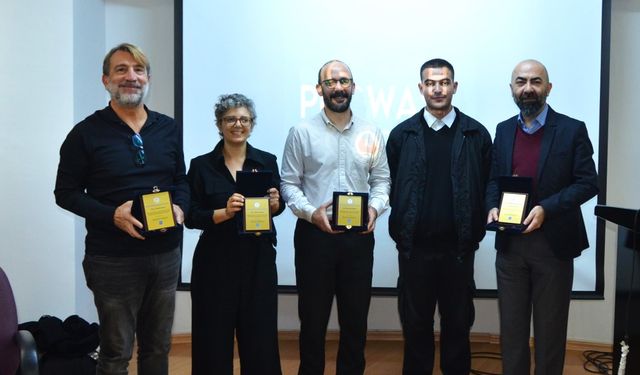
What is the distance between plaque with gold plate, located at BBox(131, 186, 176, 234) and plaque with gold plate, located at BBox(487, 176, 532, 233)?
154 cm

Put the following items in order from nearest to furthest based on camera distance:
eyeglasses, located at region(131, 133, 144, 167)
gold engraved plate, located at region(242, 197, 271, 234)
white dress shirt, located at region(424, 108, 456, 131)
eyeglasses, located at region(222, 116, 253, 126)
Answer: eyeglasses, located at region(131, 133, 144, 167)
gold engraved plate, located at region(242, 197, 271, 234)
eyeglasses, located at region(222, 116, 253, 126)
white dress shirt, located at region(424, 108, 456, 131)

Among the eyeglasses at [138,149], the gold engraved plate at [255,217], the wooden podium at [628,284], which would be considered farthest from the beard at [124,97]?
the wooden podium at [628,284]

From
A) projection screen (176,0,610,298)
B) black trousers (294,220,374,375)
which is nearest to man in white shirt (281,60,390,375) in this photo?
black trousers (294,220,374,375)

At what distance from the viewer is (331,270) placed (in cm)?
305

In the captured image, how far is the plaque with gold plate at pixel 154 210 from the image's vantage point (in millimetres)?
2434

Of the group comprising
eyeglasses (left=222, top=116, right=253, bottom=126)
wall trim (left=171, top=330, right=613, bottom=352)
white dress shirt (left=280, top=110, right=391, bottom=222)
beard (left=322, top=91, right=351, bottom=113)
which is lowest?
wall trim (left=171, top=330, right=613, bottom=352)

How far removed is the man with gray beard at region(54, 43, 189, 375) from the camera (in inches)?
97.0

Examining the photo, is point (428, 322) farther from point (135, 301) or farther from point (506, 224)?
point (135, 301)

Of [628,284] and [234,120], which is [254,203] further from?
[628,284]

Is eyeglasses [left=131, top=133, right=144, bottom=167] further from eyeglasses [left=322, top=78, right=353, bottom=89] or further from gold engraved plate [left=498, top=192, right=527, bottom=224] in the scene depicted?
gold engraved plate [left=498, top=192, right=527, bottom=224]

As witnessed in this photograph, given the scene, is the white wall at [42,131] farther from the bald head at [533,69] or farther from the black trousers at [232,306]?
the bald head at [533,69]

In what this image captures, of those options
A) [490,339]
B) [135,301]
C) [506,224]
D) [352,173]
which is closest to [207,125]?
[352,173]

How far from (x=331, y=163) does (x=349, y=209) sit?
32cm

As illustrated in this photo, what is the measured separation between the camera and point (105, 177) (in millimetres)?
2502
